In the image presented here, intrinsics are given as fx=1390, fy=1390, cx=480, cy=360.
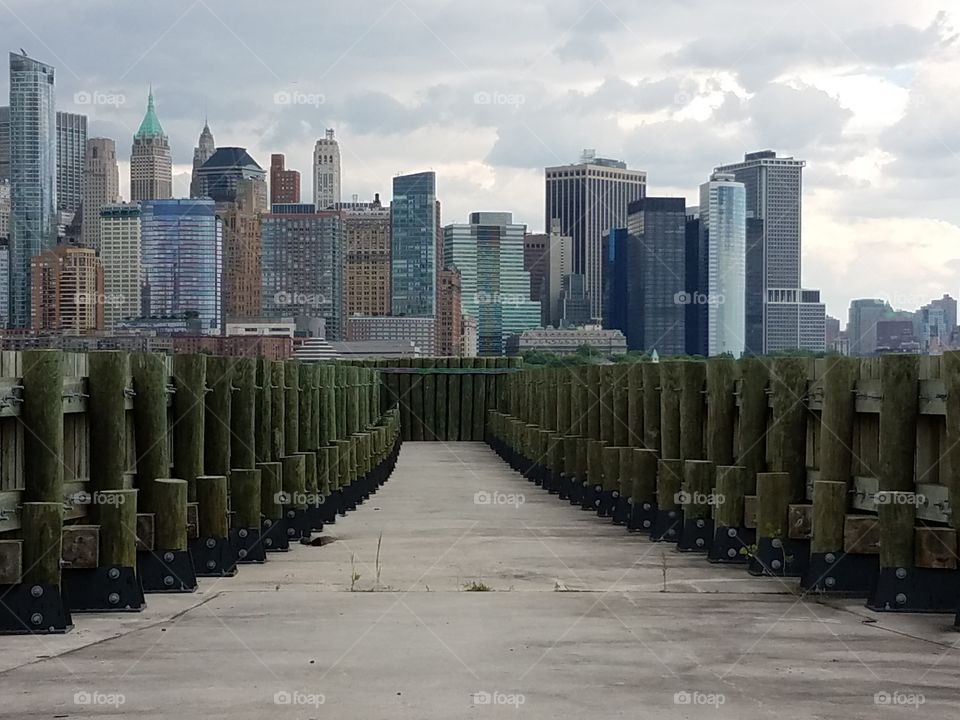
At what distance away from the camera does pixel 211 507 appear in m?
14.2

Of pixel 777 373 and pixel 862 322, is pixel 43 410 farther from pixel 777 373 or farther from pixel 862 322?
pixel 862 322

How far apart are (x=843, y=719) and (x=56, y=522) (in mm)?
6027

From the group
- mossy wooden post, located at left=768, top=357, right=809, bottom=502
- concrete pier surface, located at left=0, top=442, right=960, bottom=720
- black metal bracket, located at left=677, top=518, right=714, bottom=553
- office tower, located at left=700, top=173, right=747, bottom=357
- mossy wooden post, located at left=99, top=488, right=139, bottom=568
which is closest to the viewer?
concrete pier surface, located at left=0, top=442, right=960, bottom=720

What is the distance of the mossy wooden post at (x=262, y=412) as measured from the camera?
1731cm

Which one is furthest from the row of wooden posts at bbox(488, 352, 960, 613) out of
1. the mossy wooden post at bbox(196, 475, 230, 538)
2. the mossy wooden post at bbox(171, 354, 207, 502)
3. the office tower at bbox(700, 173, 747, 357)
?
the office tower at bbox(700, 173, 747, 357)

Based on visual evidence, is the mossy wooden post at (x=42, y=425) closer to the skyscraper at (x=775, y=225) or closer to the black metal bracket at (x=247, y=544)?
the black metal bracket at (x=247, y=544)

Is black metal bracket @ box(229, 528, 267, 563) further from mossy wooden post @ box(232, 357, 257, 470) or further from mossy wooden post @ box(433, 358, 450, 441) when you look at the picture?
mossy wooden post @ box(433, 358, 450, 441)

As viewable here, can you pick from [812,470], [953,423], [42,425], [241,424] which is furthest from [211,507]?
[953,423]

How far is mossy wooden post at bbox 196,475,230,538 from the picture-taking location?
46.3 ft

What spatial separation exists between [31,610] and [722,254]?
16722cm

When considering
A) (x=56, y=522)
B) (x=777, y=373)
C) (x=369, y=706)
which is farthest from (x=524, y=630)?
(x=777, y=373)

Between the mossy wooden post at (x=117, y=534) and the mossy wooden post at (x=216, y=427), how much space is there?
10.7 feet

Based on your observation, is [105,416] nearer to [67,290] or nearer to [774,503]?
[774,503]

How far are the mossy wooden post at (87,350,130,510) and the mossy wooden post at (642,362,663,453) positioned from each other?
9085 millimetres
